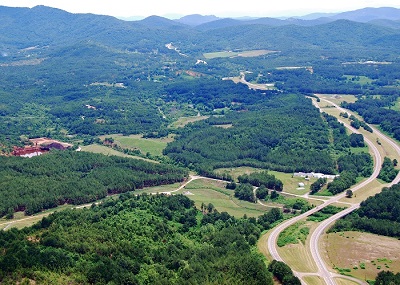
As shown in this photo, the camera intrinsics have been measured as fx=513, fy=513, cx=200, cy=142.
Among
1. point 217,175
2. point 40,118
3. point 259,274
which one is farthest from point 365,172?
point 40,118

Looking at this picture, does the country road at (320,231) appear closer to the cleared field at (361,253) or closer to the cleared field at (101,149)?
the cleared field at (361,253)

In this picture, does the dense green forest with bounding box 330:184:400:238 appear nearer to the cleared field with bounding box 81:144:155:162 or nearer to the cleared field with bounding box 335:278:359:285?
the cleared field with bounding box 335:278:359:285

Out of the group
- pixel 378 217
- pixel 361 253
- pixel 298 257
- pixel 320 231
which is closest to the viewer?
pixel 298 257

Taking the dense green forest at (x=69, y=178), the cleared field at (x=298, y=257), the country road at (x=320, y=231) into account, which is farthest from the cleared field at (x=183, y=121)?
the cleared field at (x=298, y=257)

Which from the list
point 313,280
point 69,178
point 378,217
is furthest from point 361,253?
point 69,178

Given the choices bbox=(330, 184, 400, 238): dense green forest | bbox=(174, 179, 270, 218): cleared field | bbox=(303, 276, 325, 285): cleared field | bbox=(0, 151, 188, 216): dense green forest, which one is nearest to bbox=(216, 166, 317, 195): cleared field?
bbox=(174, 179, 270, 218): cleared field

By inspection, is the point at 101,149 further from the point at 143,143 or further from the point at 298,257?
the point at 298,257
